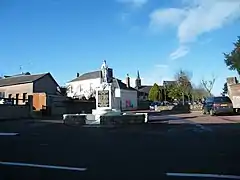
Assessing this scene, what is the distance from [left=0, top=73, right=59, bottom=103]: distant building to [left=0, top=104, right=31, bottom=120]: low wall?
24.5m

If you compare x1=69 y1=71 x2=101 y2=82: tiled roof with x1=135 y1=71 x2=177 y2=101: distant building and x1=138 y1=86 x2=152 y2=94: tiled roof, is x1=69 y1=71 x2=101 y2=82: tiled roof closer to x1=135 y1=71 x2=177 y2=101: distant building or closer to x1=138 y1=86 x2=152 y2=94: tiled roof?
x1=135 y1=71 x2=177 y2=101: distant building

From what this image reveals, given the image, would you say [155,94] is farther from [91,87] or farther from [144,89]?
[144,89]

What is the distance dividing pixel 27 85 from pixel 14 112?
2785 centimetres

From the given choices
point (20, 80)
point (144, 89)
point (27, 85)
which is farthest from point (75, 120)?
point (144, 89)

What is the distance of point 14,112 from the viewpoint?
36.7 m

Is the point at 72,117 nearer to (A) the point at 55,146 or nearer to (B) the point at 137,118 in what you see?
(B) the point at 137,118

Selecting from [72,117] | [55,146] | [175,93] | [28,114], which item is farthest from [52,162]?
[175,93]

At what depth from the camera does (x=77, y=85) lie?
342 ft

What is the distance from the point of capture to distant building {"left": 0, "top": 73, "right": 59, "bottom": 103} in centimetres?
6338

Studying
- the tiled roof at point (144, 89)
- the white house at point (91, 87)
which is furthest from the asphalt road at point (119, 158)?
the tiled roof at point (144, 89)

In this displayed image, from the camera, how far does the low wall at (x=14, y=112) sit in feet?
117

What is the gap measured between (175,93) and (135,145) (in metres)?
86.7

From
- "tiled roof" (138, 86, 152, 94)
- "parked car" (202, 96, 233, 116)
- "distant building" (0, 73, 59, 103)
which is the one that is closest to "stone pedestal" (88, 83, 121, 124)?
"parked car" (202, 96, 233, 116)

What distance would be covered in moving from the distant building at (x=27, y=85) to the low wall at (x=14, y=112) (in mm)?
24508
